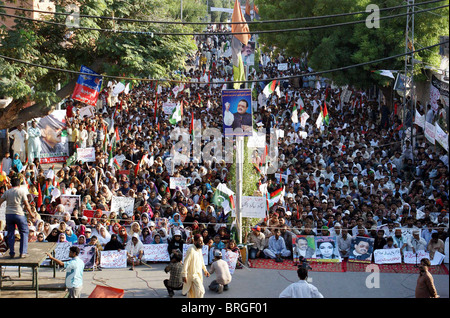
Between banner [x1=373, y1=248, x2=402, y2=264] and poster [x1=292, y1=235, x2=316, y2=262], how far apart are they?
136 centimetres

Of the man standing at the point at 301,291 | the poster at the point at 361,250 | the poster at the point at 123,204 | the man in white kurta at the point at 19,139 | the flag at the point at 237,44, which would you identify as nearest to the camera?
the man standing at the point at 301,291

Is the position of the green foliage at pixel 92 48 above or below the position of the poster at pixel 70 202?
above

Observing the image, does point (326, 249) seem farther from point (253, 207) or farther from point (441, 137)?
point (441, 137)

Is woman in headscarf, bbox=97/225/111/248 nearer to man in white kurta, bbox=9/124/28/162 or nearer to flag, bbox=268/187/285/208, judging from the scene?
flag, bbox=268/187/285/208

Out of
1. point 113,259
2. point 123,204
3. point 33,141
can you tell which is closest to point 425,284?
point 113,259

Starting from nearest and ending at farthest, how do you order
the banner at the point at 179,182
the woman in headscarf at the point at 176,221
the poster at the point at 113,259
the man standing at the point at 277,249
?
the poster at the point at 113,259 → the man standing at the point at 277,249 → the woman in headscarf at the point at 176,221 → the banner at the point at 179,182

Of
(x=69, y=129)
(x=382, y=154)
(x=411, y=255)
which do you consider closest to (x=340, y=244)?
(x=411, y=255)

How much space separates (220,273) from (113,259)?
2.78m

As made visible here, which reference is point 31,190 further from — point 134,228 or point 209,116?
point 209,116

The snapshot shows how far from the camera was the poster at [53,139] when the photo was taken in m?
21.2

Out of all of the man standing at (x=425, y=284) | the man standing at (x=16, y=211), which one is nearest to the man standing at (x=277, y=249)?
the man standing at (x=425, y=284)

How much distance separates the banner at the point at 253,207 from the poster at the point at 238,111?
146cm

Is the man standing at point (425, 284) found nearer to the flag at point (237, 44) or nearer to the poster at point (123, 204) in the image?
the flag at point (237, 44)

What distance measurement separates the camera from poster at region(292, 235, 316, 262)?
558 inches
